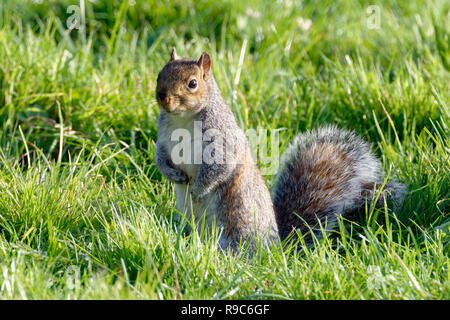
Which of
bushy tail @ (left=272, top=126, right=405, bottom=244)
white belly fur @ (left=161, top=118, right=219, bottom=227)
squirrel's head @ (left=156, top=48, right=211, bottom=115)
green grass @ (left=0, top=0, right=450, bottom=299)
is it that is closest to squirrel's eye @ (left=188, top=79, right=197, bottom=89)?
squirrel's head @ (left=156, top=48, right=211, bottom=115)

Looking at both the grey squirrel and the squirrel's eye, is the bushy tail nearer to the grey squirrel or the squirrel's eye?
the grey squirrel

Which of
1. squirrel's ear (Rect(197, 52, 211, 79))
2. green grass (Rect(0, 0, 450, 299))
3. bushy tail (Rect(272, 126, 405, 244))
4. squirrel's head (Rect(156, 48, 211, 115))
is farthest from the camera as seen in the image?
bushy tail (Rect(272, 126, 405, 244))

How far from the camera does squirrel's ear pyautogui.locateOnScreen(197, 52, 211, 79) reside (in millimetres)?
2270

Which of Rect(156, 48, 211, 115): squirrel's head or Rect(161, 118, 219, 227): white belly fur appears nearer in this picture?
Rect(156, 48, 211, 115): squirrel's head

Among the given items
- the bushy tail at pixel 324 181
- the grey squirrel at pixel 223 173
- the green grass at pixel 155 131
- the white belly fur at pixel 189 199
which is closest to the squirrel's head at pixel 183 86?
the grey squirrel at pixel 223 173

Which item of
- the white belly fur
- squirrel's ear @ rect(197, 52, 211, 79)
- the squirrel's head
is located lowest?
the white belly fur

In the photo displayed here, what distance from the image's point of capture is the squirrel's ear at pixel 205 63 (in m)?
2.27

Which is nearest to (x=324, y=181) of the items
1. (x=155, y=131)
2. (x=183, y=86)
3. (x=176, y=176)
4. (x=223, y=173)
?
(x=223, y=173)

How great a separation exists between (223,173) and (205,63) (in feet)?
1.28

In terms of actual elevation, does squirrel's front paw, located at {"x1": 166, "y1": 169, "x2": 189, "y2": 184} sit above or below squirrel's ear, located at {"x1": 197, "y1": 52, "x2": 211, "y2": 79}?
below

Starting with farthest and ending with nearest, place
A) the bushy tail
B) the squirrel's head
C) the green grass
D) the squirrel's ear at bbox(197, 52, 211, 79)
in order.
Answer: the bushy tail
the squirrel's ear at bbox(197, 52, 211, 79)
the squirrel's head
the green grass

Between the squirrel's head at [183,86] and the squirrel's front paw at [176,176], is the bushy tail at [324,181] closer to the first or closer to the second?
the squirrel's front paw at [176,176]

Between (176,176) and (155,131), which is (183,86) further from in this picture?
(155,131)

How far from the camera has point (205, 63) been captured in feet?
7.52
